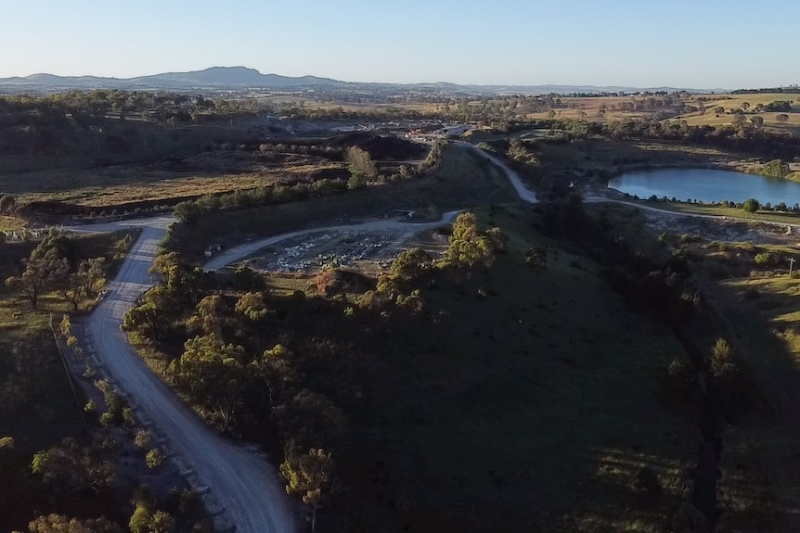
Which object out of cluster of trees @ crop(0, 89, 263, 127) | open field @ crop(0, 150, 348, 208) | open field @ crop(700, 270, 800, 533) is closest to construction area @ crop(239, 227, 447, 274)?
open field @ crop(0, 150, 348, 208)

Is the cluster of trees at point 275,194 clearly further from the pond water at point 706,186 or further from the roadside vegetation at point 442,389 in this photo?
the pond water at point 706,186

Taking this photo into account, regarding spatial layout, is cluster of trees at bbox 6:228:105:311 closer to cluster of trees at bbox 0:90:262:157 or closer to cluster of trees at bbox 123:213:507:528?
cluster of trees at bbox 123:213:507:528

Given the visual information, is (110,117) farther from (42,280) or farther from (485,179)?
(42,280)

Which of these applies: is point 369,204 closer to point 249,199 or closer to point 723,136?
point 249,199

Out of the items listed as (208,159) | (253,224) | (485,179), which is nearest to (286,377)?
(253,224)

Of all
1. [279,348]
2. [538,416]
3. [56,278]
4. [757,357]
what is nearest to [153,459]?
[279,348]

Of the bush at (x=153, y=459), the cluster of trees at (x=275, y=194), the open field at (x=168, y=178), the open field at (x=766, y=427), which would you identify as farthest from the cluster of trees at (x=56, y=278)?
the open field at (x=766, y=427)

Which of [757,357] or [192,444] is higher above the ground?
[192,444]
